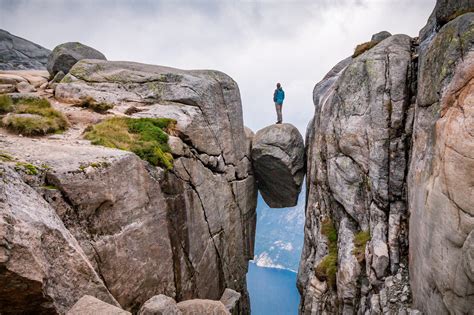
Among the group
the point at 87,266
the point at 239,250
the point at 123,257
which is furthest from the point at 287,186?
the point at 87,266

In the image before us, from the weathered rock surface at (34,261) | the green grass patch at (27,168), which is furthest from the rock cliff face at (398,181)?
the green grass patch at (27,168)

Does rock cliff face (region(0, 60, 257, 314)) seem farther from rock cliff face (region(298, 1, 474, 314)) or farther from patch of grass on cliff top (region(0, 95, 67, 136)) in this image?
rock cliff face (region(298, 1, 474, 314))

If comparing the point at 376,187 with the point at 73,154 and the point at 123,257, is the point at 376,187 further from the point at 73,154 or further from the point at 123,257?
the point at 73,154

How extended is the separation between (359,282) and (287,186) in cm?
1622

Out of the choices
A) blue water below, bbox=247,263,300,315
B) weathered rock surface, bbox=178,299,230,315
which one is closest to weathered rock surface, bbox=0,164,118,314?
weathered rock surface, bbox=178,299,230,315

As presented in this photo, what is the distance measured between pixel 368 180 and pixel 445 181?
7.31 m

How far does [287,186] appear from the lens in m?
30.4

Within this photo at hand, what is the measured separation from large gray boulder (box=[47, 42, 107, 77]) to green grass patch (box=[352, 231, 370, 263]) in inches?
1286

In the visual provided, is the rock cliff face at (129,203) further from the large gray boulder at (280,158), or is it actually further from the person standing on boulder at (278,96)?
the person standing on boulder at (278,96)

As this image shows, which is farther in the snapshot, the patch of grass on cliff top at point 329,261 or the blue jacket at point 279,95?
the blue jacket at point 279,95

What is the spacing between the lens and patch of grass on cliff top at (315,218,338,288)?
1642cm

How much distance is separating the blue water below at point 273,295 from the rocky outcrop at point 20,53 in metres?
87.7

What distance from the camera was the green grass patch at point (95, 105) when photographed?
62.0ft

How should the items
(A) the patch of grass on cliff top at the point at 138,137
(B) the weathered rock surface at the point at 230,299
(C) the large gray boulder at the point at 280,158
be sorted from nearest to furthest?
1. (A) the patch of grass on cliff top at the point at 138,137
2. (B) the weathered rock surface at the point at 230,299
3. (C) the large gray boulder at the point at 280,158
